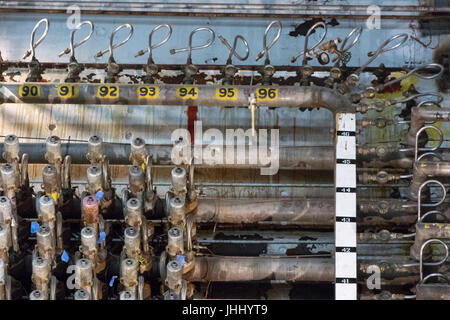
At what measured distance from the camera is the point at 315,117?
670cm

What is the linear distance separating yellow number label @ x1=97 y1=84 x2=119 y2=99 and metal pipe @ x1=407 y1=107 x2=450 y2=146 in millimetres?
2329

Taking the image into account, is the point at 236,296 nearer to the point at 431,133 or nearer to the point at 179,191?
the point at 179,191

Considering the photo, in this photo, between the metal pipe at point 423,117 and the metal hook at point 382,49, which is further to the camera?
the metal hook at point 382,49

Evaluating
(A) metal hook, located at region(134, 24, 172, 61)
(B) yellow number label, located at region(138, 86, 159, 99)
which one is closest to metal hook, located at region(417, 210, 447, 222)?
(B) yellow number label, located at region(138, 86, 159, 99)

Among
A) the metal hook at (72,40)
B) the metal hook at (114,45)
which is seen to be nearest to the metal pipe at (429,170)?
the metal hook at (114,45)

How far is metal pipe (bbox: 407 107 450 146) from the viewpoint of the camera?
19.2 ft

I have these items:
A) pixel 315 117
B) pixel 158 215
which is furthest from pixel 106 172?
pixel 315 117

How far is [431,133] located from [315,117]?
993 mm

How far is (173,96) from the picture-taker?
19.9ft

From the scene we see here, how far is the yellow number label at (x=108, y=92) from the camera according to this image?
19.9 feet

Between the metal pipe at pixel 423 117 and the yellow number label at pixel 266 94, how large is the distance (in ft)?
3.56

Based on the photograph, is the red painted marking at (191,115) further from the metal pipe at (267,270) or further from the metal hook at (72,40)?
the metal pipe at (267,270)

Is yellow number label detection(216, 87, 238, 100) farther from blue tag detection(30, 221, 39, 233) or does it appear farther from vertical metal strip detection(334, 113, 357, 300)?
blue tag detection(30, 221, 39, 233)

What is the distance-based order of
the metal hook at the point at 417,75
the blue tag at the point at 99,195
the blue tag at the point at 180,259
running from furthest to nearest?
the metal hook at the point at 417,75
the blue tag at the point at 99,195
the blue tag at the point at 180,259
